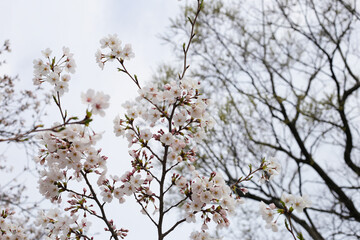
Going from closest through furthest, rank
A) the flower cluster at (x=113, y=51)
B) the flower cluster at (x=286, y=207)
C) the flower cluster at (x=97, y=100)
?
the flower cluster at (x=97, y=100)
the flower cluster at (x=286, y=207)
the flower cluster at (x=113, y=51)

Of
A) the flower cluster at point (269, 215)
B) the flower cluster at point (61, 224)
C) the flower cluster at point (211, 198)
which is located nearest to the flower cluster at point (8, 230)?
the flower cluster at point (61, 224)

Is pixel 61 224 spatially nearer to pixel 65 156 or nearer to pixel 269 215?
pixel 65 156

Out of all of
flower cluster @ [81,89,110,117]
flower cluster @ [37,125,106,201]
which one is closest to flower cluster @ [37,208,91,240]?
flower cluster @ [37,125,106,201]

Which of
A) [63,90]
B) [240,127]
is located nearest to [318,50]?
[240,127]

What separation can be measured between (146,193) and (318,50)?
583 cm

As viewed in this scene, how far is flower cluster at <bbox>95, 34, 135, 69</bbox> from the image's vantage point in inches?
79.8

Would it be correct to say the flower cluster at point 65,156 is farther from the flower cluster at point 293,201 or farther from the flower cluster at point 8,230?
the flower cluster at point 293,201

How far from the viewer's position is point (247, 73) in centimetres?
682

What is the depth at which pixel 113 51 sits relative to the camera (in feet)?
6.66

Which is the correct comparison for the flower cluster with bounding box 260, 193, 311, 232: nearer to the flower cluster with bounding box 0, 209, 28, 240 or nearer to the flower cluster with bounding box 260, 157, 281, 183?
the flower cluster with bounding box 260, 157, 281, 183

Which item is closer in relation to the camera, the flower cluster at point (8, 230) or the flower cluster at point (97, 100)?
the flower cluster at point (97, 100)

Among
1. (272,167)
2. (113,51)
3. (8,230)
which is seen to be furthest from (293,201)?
(8,230)

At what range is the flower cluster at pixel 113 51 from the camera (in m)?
2.03

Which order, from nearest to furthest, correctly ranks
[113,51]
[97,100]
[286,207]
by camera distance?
[97,100] → [286,207] → [113,51]
